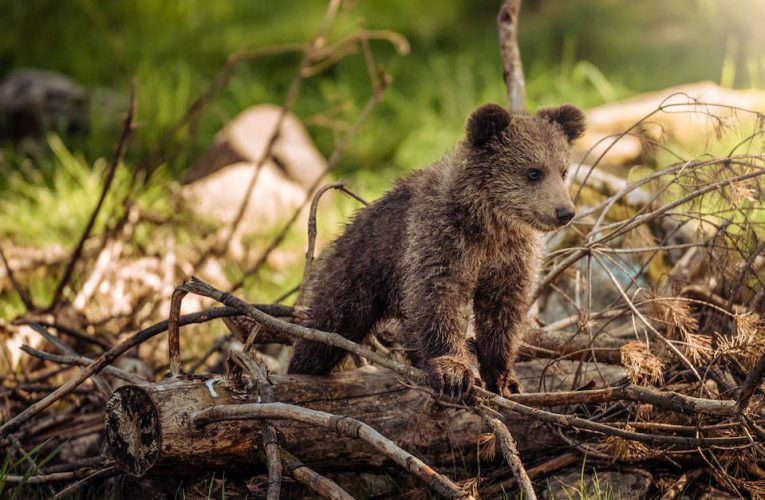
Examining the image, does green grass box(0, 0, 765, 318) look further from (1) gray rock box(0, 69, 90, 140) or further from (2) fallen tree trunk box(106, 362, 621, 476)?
(2) fallen tree trunk box(106, 362, 621, 476)

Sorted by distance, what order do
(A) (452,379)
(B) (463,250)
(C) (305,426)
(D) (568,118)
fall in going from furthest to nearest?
(D) (568,118) < (B) (463,250) < (C) (305,426) < (A) (452,379)

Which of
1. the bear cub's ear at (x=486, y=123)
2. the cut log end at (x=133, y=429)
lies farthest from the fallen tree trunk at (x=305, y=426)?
the bear cub's ear at (x=486, y=123)

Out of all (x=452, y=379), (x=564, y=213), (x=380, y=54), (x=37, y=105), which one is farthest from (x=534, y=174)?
(x=380, y=54)

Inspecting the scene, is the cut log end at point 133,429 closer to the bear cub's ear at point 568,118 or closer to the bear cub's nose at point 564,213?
the bear cub's nose at point 564,213

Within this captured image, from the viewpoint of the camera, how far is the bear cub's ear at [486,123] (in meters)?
3.62

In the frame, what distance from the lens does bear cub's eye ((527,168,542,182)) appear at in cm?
362

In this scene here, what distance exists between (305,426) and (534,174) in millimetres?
1313

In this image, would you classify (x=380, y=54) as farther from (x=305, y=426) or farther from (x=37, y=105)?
(x=305, y=426)

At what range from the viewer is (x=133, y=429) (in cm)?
323

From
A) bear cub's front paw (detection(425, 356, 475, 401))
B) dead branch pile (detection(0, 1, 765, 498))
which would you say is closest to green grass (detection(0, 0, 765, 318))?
dead branch pile (detection(0, 1, 765, 498))

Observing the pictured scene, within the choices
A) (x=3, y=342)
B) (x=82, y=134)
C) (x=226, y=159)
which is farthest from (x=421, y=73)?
(x=3, y=342)

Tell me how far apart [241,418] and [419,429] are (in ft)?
2.61

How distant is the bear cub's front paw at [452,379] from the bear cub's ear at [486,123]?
94 centimetres

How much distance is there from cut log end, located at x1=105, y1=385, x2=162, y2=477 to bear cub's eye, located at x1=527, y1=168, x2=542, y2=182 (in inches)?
65.3
